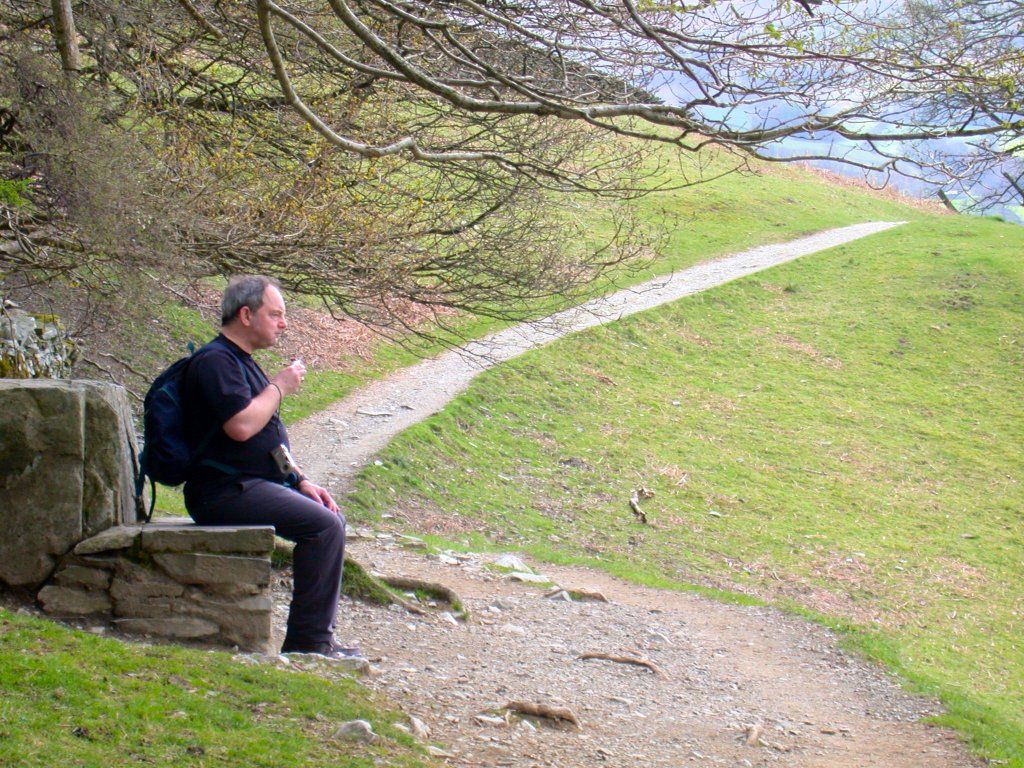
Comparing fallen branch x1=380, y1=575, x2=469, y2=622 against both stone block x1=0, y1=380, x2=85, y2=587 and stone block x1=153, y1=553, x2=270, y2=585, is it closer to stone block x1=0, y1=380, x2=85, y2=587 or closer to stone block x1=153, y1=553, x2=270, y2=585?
stone block x1=153, y1=553, x2=270, y2=585

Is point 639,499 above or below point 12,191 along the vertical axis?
below

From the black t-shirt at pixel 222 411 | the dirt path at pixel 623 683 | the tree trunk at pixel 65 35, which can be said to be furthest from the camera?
the tree trunk at pixel 65 35

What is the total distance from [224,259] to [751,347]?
19.7 m

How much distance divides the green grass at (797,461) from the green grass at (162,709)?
17.7 ft

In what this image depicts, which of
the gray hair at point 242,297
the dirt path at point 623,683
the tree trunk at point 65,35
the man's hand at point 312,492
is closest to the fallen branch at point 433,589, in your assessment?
the dirt path at point 623,683

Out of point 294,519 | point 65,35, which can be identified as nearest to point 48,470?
point 294,519

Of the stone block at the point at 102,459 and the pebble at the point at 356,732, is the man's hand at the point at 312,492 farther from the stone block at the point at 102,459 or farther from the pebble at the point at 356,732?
the pebble at the point at 356,732

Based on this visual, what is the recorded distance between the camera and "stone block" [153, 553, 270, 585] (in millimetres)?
4926

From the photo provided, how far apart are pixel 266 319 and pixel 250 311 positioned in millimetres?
84

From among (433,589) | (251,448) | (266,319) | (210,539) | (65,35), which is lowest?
(433,589)

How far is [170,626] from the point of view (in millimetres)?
4996

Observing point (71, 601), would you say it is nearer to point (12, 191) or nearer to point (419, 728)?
point (419, 728)

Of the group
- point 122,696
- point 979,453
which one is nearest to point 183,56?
point 122,696

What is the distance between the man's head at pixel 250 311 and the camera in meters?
5.01
